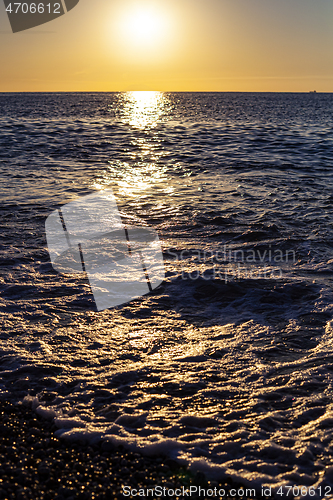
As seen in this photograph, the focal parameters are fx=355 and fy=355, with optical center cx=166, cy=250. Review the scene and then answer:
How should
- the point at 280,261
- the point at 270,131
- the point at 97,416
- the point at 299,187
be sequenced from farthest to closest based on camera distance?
the point at 270,131 < the point at 299,187 < the point at 280,261 < the point at 97,416

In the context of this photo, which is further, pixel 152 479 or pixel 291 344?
pixel 291 344

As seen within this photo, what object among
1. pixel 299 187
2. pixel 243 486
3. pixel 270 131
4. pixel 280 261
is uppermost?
pixel 270 131

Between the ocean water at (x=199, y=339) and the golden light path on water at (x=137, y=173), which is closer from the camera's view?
the ocean water at (x=199, y=339)

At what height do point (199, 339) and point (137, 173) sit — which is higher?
point (137, 173)

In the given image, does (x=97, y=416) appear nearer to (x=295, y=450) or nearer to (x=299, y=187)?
(x=295, y=450)

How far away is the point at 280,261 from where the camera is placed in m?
5.83

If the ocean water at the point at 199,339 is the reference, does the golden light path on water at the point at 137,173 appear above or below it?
above

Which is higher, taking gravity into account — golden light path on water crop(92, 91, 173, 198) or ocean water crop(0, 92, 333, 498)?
golden light path on water crop(92, 91, 173, 198)

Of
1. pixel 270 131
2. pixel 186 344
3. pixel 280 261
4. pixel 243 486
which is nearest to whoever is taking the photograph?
pixel 243 486

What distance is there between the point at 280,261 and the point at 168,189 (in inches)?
203

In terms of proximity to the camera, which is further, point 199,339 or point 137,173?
point 137,173

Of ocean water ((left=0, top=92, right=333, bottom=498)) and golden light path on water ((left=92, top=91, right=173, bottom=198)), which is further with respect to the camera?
golden light path on water ((left=92, top=91, right=173, bottom=198))

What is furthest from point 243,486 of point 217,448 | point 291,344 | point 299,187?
point 299,187

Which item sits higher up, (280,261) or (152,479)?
(280,261)
